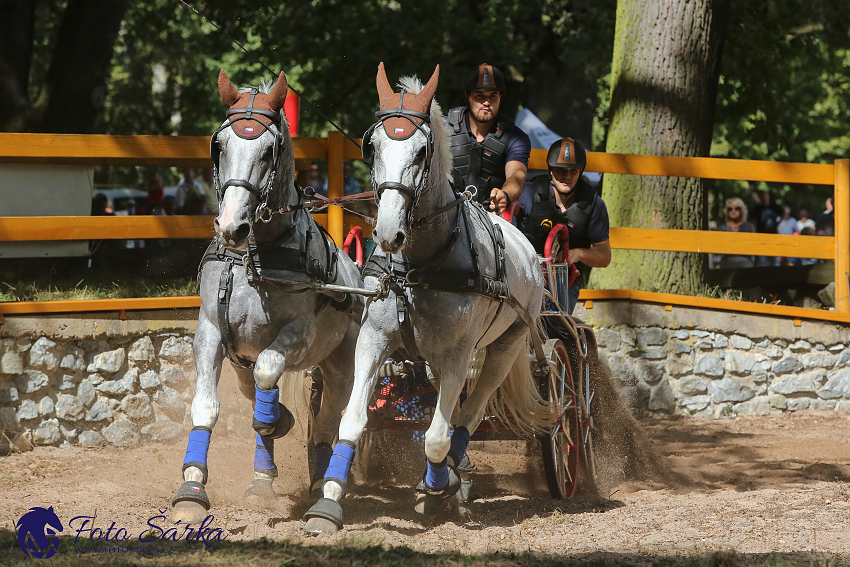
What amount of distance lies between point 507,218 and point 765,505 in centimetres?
230

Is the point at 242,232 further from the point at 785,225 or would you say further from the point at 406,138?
the point at 785,225

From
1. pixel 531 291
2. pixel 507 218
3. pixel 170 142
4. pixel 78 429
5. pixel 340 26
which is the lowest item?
pixel 78 429

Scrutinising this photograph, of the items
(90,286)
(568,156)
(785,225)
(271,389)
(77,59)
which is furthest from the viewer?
(785,225)

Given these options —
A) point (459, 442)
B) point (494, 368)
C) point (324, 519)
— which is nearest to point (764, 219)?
point (494, 368)

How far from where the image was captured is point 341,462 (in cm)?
409

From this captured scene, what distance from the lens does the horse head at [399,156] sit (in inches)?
144

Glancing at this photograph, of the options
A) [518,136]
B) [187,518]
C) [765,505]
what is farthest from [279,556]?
[518,136]

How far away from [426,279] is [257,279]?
809mm

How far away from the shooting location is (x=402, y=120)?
152 inches

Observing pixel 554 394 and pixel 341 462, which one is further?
pixel 554 394

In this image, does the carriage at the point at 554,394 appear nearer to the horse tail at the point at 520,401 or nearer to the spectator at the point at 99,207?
the horse tail at the point at 520,401

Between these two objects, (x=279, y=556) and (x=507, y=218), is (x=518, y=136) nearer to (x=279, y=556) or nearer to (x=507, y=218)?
(x=507, y=218)

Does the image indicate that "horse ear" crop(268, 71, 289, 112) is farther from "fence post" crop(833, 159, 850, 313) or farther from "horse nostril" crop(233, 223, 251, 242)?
"fence post" crop(833, 159, 850, 313)

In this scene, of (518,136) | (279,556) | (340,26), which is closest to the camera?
(279,556)
